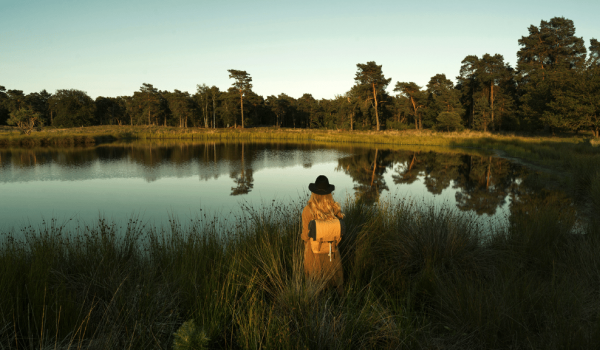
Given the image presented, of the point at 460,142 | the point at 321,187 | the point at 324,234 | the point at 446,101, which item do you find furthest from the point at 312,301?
the point at 446,101

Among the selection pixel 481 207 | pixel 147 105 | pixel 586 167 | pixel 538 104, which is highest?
pixel 147 105

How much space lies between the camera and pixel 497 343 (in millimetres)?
2855

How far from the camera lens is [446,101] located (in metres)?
50.2

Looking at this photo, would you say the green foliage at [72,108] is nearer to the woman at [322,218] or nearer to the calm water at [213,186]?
the calm water at [213,186]

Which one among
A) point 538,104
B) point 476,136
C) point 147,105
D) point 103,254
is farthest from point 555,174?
point 147,105

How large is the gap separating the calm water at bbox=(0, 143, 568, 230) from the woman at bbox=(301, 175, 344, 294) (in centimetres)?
421

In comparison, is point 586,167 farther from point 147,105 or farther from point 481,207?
point 147,105

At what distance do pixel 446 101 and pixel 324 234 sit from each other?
53.3 m

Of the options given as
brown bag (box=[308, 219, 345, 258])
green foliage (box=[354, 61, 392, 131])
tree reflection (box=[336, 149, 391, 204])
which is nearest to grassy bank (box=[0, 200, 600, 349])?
brown bag (box=[308, 219, 345, 258])

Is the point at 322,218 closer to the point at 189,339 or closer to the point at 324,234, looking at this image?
the point at 324,234

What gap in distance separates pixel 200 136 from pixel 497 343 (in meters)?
50.2

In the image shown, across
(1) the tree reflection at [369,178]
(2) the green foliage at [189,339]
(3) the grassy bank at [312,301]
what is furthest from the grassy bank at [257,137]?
(2) the green foliage at [189,339]

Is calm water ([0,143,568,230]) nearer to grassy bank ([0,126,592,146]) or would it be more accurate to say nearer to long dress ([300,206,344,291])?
long dress ([300,206,344,291])

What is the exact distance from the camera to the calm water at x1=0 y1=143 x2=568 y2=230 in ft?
32.3
